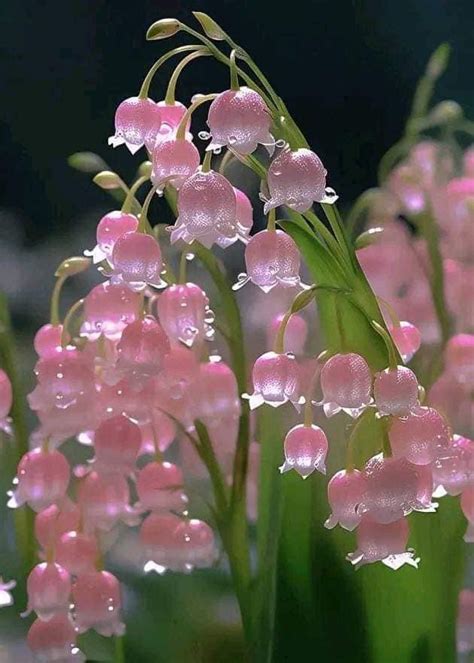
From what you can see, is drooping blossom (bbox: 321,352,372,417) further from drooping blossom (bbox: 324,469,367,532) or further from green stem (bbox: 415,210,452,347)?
green stem (bbox: 415,210,452,347)

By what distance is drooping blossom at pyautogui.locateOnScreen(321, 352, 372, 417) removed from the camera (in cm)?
58

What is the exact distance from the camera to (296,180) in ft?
1.82

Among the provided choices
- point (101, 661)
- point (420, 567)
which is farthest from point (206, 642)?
point (420, 567)

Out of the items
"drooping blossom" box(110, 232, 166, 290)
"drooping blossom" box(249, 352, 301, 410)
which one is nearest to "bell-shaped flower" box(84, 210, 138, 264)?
"drooping blossom" box(110, 232, 166, 290)

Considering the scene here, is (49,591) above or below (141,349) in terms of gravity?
below

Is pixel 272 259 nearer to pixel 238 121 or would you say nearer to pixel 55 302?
pixel 238 121

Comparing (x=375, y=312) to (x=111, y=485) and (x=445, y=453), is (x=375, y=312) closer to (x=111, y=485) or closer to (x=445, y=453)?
(x=445, y=453)

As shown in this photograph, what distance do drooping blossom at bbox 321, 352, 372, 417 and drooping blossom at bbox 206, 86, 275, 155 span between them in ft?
0.51

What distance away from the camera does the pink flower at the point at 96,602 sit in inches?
26.2

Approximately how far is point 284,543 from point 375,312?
0.69ft

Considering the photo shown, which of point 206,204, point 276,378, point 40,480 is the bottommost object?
point 40,480

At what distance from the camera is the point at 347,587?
0.70m

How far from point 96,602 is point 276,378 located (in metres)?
0.23

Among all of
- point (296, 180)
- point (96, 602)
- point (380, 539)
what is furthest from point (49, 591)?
point (296, 180)
